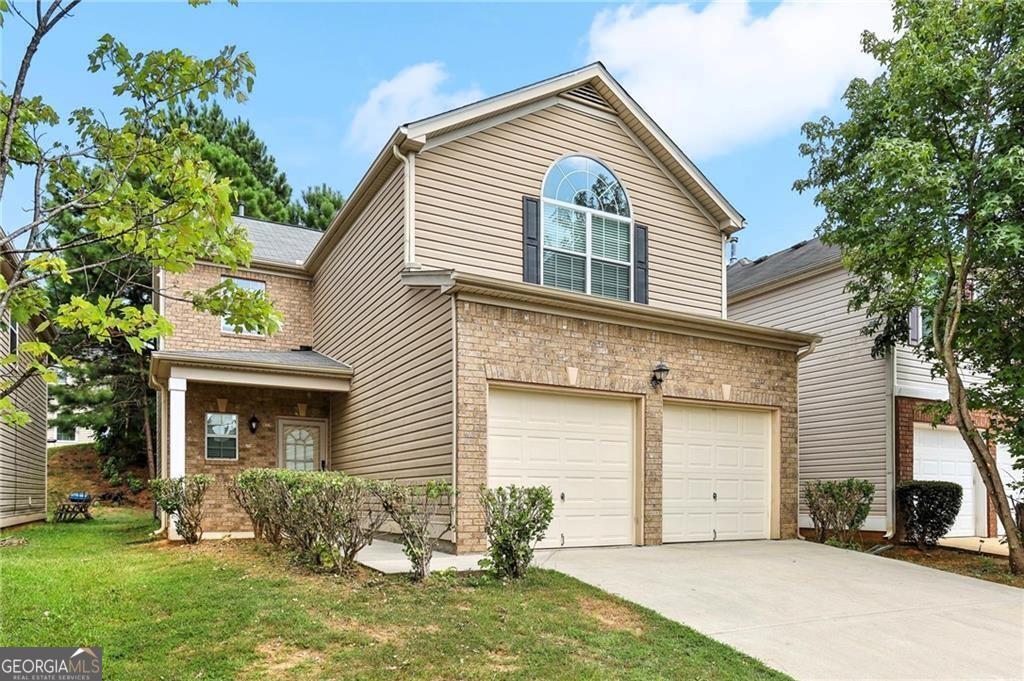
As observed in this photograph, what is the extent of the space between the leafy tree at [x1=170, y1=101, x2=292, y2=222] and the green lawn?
63.2 ft

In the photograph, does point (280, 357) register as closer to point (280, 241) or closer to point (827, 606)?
point (280, 241)

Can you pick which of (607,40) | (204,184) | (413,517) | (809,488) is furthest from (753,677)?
(607,40)

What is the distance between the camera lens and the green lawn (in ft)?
16.0

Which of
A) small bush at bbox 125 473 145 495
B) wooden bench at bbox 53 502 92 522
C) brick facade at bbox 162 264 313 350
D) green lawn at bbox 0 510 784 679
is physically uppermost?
brick facade at bbox 162 264 313 350

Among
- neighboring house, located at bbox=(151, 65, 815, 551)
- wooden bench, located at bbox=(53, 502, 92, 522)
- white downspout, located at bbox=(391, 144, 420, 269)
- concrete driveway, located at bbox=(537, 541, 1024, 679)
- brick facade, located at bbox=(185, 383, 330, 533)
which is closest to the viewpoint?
concrete driveway, located at bbox=(537, 541, 1024, 679)

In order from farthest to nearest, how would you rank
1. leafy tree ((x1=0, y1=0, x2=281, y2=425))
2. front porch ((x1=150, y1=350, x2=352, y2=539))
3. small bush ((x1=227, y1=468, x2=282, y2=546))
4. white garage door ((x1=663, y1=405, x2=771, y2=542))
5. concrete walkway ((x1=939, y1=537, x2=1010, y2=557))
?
concrete walkway ((x1=939, y1=537, x2=1010, y2=557)) < front porch ((x1=150, y1=350, x2=352, y2=539)) < white garage door ((x1=663, y1=405, x2=771, y2=542)) < small bush ((x1=227, y1=468, x2=282, y2=546)) < leafy tree ((x1=0, y1=0, x2=281, y2=425))

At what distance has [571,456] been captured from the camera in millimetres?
10133

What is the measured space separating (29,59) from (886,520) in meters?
14.8

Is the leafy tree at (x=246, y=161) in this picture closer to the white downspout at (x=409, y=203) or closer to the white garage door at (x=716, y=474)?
the white downspout at (x=409, y=203)

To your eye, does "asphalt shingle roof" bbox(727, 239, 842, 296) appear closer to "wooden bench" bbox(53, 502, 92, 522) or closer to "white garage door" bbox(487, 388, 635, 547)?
"white garage door" bbox(487, 388, 635, 547)

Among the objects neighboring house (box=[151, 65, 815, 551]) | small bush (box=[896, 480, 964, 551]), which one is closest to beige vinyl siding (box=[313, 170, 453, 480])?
neighboring house (box=[151, 65, 815, 551])

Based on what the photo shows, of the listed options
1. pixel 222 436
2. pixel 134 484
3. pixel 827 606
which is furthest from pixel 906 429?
pixel 134 484

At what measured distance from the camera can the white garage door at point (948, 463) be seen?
1469 cm

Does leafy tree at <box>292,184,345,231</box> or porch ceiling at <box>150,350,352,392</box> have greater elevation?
leafy tree at <box>292,184,345,231</box>
